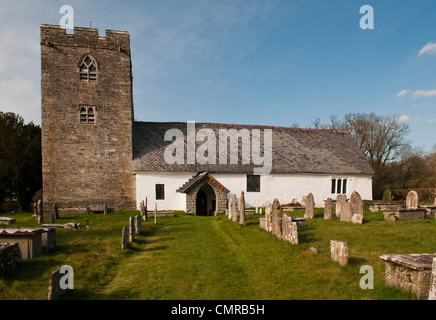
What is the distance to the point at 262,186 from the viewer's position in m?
26.9

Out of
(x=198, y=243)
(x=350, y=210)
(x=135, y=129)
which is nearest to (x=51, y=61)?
(x=135, y=129)

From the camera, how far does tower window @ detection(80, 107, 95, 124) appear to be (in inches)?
961

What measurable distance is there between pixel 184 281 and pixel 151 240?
5952 mm

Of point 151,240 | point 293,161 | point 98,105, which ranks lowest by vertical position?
point 151,240

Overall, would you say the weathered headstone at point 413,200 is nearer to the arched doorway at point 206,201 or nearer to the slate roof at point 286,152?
the slate roof at point 286,152

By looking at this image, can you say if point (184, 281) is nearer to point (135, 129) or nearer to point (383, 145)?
point (135, 129)

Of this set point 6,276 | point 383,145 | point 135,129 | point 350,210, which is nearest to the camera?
point 6,276

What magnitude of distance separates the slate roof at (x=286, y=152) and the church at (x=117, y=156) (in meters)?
0.13

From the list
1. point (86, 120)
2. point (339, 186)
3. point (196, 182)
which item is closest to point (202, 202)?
point (196, 182)

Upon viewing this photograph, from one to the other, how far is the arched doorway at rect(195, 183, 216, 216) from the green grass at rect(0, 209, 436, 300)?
1141 cm

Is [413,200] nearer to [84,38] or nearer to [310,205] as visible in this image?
[310,205]

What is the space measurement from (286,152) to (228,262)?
21044 mm

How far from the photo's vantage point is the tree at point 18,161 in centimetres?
2814
